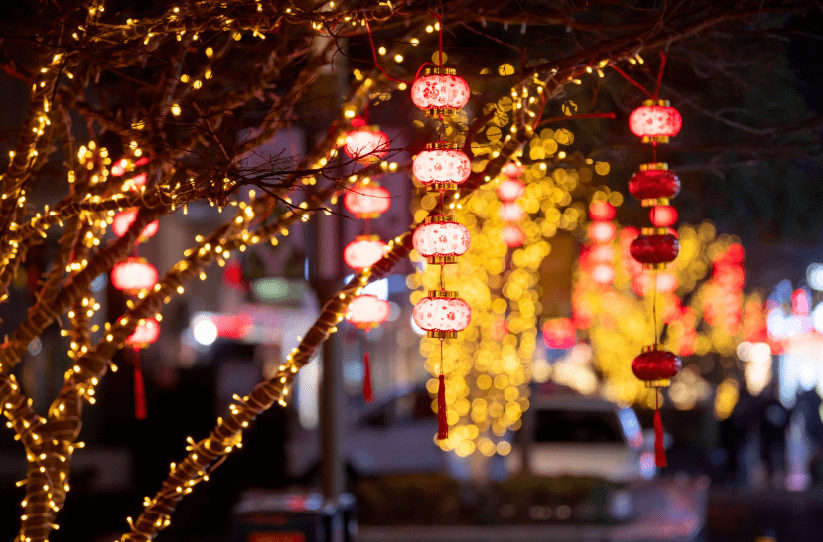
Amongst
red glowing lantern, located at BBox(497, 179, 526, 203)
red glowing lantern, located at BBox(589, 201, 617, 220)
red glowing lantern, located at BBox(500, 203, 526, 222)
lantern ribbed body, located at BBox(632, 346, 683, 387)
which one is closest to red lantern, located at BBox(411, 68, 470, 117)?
lantern ribbed body, located at BBox(632, 346, 683, 387)

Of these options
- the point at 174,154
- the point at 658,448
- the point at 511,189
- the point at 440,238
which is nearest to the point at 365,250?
the point at 174,154

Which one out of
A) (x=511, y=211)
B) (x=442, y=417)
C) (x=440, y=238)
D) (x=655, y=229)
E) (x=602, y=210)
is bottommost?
(x=442, y=417)

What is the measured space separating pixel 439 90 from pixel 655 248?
2.05m

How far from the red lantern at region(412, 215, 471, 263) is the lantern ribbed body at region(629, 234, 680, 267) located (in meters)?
1.59

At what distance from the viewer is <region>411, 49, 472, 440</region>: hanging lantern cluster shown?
198 inches

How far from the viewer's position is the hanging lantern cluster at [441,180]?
5.02 m

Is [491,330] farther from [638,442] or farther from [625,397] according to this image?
[625,397]

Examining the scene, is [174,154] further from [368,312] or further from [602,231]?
[602,231]

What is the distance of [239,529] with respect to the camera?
803 centimetres

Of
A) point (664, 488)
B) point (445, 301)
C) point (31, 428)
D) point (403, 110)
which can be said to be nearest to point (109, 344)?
point (31, 428)

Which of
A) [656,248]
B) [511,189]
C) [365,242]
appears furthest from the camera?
[511,189]

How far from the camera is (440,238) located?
5.09 metres

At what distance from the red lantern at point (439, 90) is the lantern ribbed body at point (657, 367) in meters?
2.35

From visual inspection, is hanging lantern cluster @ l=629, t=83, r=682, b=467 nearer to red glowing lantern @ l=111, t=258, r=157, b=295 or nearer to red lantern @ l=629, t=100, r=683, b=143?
red lantern @ l=629, t=100, r=683, b=143
